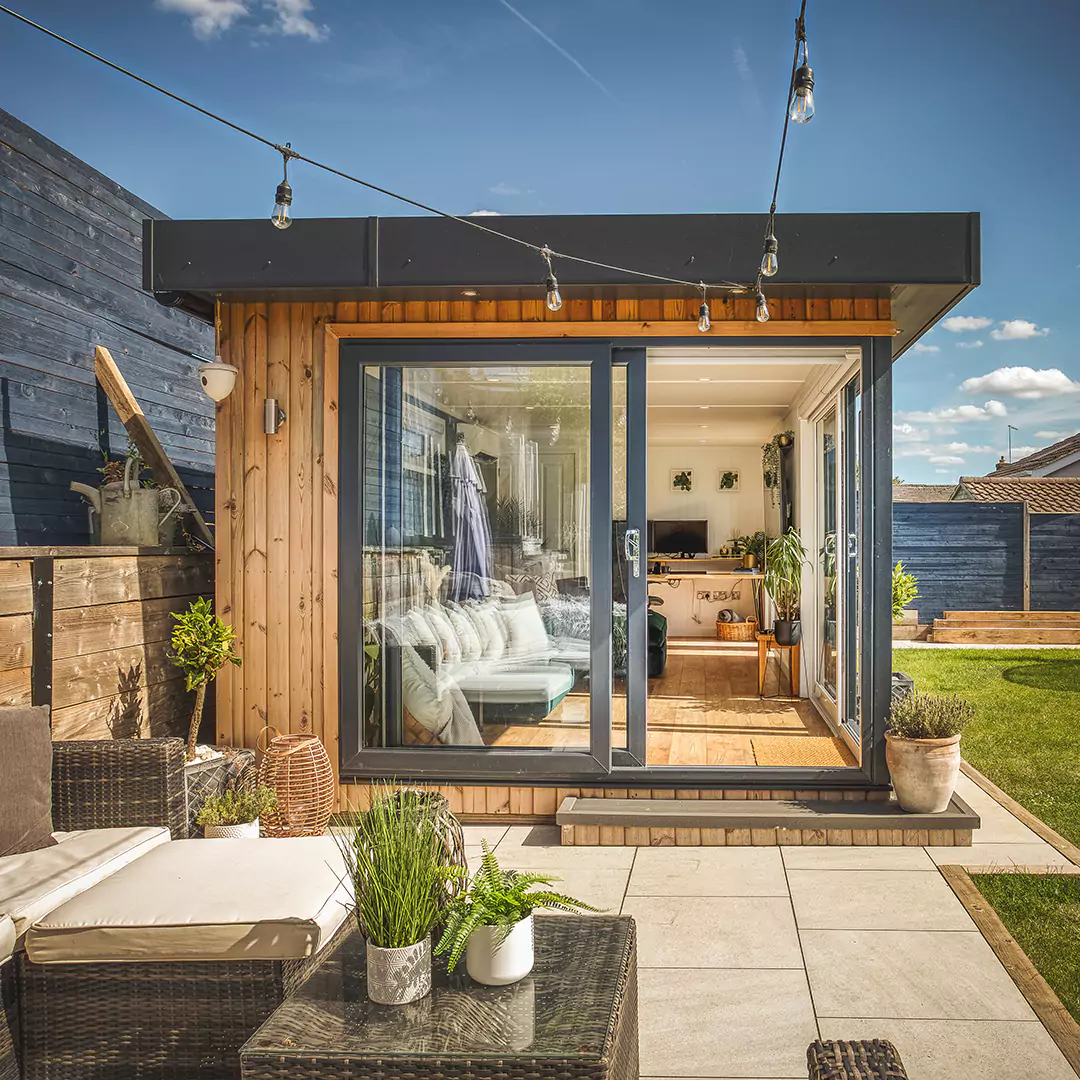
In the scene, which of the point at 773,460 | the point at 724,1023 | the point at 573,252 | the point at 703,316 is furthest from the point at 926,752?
the point at 773,460

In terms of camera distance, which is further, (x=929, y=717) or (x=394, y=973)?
(x=929, y=717)

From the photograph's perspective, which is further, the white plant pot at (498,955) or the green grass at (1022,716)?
the green grass at (1022,716)

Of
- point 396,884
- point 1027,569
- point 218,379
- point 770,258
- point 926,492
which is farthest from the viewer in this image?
point 926,492

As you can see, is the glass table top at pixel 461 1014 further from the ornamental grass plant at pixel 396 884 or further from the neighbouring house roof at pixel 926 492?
the neighbouring house roof at pixel 926 492

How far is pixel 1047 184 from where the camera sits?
1572 centimetres

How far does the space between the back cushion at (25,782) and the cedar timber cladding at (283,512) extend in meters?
1.68

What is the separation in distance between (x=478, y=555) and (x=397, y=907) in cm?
261

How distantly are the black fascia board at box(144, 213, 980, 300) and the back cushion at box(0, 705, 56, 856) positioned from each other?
7.10 feet

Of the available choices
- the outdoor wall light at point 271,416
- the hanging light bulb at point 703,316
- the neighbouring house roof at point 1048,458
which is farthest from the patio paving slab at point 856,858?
the neighbouring house roof at point 1048,458

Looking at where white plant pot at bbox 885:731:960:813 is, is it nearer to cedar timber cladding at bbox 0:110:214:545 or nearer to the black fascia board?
the black fascia board

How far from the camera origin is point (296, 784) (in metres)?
3.95

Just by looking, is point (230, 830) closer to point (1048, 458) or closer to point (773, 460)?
point (773, 460)

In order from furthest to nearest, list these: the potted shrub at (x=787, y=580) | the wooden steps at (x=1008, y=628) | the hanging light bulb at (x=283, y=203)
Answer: the wooden steps at (x=1008, y=628) < the potted shrub at (x=787, y=580) < the hanging light bulb at (x=283, y=203)

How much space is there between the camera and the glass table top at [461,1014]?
5.21ft
